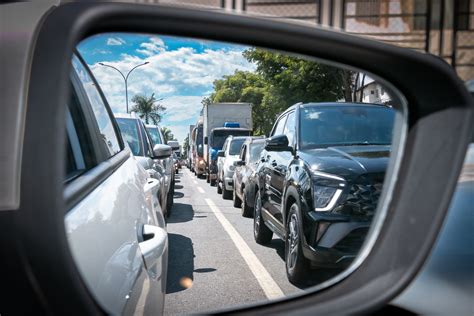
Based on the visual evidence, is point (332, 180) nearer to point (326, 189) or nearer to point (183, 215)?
point (326, 189)

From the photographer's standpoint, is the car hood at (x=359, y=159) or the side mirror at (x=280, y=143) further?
the side mirror at (x=280, y=143)

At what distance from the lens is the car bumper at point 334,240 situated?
175 cm

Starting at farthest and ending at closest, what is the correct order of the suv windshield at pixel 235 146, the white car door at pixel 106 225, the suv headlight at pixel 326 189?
the suv windshield at pixel 235 146 → the suv headlight at pixel 326 189 → the white car door at pixel 106 225

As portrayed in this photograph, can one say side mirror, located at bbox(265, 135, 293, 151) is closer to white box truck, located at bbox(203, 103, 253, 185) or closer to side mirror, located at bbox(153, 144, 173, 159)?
side mirror, located at bbox(153, 144, 173, 159)

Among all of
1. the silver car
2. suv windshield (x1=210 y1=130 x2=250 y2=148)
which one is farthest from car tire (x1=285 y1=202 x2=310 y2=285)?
suv windshield (x1=210 y1=130 x2=250 y2=148)

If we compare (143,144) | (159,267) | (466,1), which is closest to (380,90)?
(159,267)

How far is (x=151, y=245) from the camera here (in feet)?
7.16

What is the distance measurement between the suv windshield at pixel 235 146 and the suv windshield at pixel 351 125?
1301 cm

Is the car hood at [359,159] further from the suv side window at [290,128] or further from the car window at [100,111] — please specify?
the car window at [100,111]

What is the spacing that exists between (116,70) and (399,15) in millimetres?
18673

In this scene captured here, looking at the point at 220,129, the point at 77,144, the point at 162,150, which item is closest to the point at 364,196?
the point at 77,144

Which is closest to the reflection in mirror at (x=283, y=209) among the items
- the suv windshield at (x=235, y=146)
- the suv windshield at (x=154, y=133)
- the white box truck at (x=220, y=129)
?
the suv windshield at (x=154, y=133)

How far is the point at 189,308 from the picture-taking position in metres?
1.60

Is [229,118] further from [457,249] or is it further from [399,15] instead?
[457,249]
